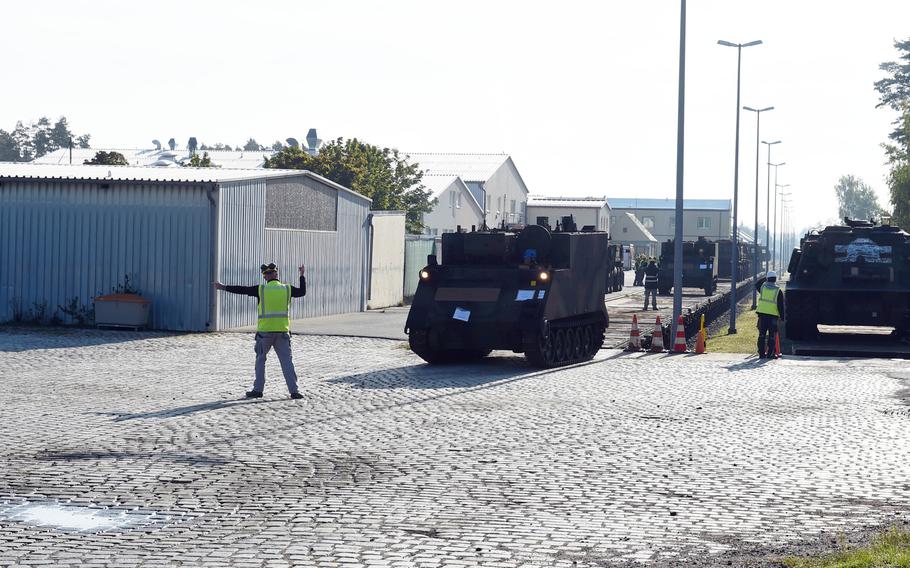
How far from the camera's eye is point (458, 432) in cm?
1377

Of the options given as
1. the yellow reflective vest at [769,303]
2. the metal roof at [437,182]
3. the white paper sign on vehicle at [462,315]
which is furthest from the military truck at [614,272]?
the white paper sign on vehicle at [462,315]

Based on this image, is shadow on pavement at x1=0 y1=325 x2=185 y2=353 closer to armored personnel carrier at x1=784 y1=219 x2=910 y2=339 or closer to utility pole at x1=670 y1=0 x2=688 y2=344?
utility pole at x1=670 y1=0 x2=688 y2=344

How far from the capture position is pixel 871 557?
7719mm

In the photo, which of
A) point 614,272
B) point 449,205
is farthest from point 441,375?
point 449,205

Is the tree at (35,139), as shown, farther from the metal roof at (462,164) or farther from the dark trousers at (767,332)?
the dark trousers at (767,332)

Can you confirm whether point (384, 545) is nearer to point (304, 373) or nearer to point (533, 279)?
point (304, 373)

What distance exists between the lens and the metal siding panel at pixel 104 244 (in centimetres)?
2847

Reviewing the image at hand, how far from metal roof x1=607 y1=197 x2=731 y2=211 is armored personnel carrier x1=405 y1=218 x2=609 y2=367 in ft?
470

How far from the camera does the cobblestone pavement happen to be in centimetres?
851

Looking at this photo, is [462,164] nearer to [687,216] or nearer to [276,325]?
[687,216]

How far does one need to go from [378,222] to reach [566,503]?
1232 inches

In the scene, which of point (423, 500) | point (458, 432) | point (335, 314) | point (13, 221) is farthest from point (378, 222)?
point (423, 500)

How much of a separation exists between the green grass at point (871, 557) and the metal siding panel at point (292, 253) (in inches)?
858

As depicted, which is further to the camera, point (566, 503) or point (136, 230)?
point (136, 230)
